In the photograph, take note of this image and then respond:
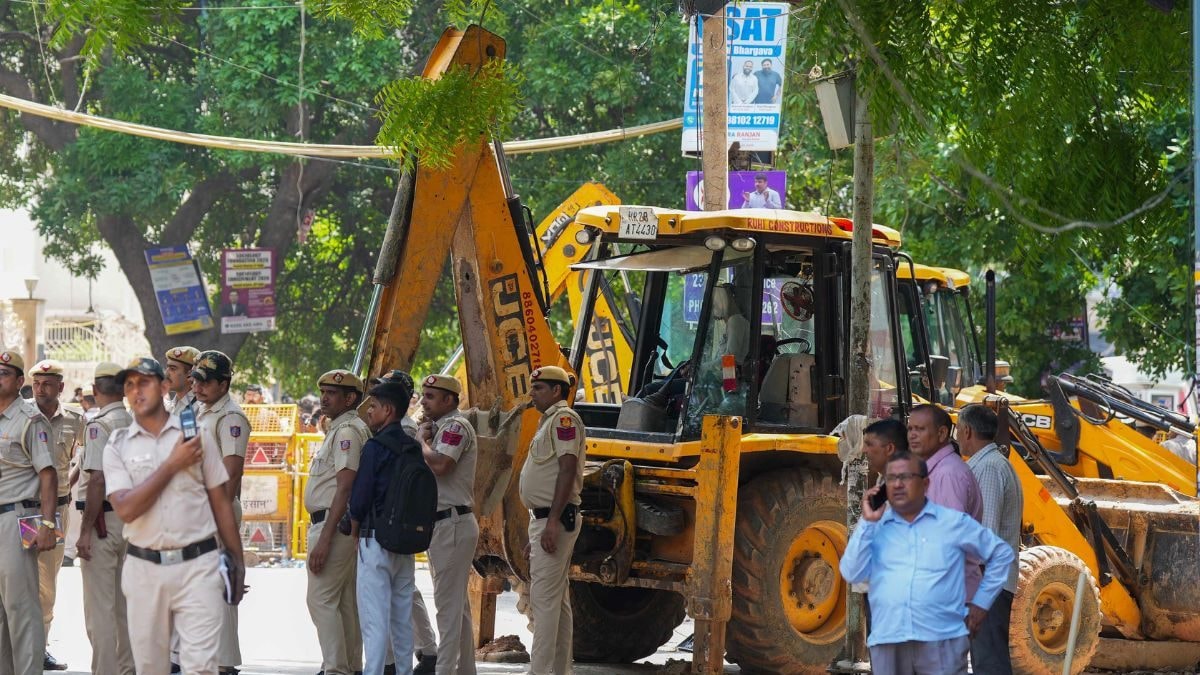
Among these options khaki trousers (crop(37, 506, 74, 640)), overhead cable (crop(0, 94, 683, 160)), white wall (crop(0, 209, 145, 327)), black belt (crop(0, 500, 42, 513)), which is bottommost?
khaki trousers (crop(37, 506, 74, 640))

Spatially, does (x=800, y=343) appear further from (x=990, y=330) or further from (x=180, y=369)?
(x=180, y=369)

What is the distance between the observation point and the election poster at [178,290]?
2547 cm

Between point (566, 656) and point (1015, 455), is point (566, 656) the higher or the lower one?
the lower one

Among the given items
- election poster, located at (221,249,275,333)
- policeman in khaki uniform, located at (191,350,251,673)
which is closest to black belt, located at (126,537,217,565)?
policeman in khaki uniform, located at (191,350,251,673)

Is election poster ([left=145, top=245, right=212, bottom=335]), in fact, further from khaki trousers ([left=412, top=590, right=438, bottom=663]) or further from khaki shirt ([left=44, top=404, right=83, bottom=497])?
khaki trousers ([left=412, top=590, right=438, bottom=663])

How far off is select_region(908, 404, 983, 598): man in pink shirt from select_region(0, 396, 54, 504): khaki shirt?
510cm

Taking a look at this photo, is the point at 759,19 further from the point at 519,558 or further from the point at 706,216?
the point at 519,558

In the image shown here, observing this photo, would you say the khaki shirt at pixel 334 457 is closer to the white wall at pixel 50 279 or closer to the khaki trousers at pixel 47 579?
the khaki trousers at pixel 47 579

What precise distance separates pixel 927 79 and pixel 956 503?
6.65 feet

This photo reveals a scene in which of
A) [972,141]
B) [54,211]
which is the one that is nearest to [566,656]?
[972,141]

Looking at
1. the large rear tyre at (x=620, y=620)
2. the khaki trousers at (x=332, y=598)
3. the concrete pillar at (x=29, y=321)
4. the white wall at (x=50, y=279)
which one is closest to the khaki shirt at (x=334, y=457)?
the khaki trousers at (x=332, y=598)

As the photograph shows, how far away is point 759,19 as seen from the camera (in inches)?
604

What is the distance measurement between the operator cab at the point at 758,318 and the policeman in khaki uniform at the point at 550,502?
105 cm

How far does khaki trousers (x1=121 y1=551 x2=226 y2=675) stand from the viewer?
7637mm
